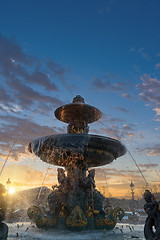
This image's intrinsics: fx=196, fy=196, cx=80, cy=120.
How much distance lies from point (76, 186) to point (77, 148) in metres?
2.23

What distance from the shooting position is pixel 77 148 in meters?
9.34

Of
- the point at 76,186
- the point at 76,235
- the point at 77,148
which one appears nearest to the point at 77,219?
the point at 76,235

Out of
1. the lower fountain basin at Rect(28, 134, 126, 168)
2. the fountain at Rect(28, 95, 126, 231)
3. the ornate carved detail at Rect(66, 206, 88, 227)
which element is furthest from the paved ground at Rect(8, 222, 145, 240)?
the lower fountain basin at Rect(28, 134, 126, 168)

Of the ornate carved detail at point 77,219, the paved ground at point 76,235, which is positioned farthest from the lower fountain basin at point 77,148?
the paved ground at point 76,235

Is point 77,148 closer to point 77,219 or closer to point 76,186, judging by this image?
point 76,186

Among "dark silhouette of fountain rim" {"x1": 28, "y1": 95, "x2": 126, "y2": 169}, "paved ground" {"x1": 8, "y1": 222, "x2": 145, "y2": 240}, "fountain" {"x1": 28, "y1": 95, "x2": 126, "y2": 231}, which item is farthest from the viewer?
"dark silhouette of fountain rim" {"x1": 28, "y1": 95, "x2": 126, "y2": 169}

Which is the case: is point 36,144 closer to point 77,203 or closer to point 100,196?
point 77,203

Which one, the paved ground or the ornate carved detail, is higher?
the ornate carved detail

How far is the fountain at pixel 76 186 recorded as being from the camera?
8953 mm

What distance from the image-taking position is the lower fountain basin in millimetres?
9086

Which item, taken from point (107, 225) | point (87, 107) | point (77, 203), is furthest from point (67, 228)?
point (87, 107)

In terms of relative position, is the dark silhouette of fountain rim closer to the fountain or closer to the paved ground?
the fountain

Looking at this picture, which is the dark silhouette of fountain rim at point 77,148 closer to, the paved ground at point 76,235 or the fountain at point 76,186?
the fountain at point 76,186

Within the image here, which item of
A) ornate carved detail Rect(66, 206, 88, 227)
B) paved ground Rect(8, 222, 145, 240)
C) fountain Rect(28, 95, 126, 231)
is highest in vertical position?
fountain Rect(28, 95, 126, 231)
